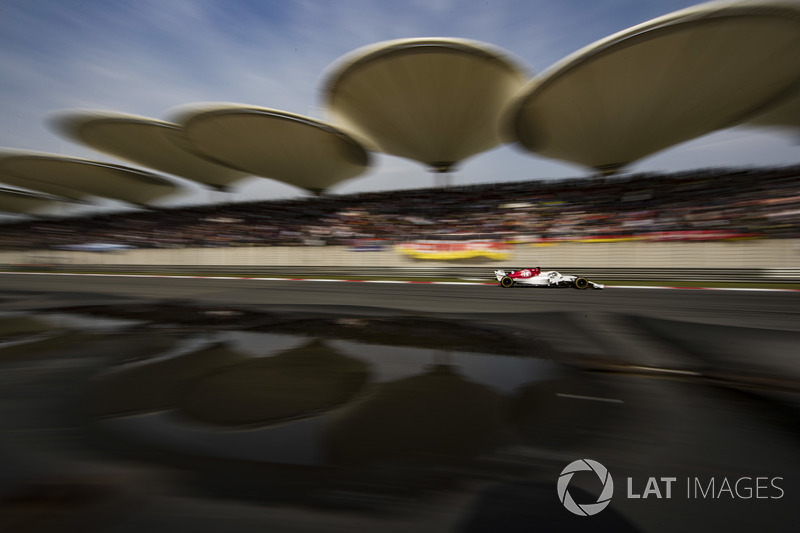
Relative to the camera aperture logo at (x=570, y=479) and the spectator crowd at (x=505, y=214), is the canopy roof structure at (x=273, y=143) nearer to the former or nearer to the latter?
the spectator crowd at (x=505, y=214)

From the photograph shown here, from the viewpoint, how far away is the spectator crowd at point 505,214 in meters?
15.7

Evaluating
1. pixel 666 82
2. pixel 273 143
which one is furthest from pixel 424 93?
pixel 273 143

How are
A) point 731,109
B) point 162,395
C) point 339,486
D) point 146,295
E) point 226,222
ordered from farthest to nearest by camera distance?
point 226,222 < point 731,109 < point 146,295 < point 162,395 < point 339,486

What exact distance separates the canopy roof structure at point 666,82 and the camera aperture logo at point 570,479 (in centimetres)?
1717

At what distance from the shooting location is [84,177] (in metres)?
A: 35.4

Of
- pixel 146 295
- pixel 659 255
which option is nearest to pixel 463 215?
pixel 659 255

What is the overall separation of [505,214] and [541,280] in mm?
9918

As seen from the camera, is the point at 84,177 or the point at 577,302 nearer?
the point at 577,302

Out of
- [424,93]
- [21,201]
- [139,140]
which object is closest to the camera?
[424,93]

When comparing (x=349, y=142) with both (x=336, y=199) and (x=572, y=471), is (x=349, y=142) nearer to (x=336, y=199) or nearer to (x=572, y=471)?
(x=336, y=199)

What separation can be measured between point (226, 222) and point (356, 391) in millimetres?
30247

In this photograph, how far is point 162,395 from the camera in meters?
3.23

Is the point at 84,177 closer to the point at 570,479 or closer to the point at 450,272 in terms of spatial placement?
the point at 450,272

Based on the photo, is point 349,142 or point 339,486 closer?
point 339,486
